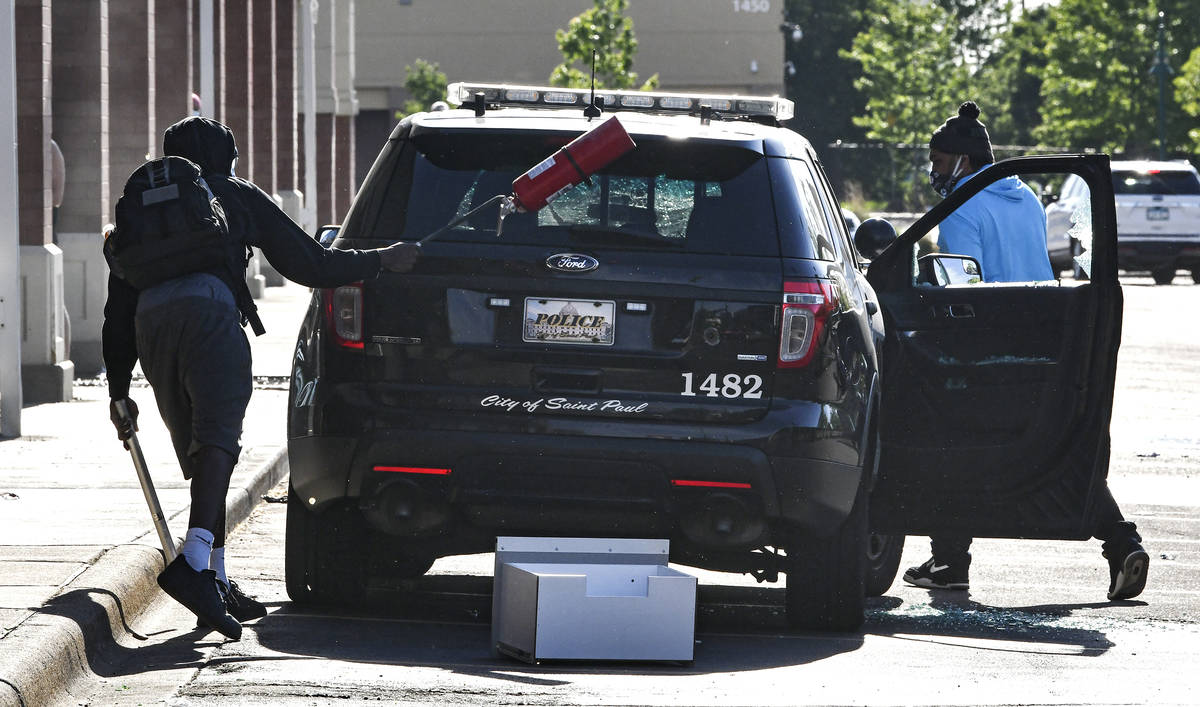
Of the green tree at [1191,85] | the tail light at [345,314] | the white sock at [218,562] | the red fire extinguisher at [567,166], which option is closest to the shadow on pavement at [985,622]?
the red fire extinguisher at [567,166]

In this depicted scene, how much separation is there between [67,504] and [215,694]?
3.34 m

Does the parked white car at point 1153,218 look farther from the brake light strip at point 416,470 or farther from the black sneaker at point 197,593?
the black sneaker at point 197,593

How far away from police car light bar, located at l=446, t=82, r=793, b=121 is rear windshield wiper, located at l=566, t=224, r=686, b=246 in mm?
980

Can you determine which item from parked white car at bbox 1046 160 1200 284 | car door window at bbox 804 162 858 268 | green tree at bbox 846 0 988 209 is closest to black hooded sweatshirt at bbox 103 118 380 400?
car door window at bbox 804 162 858 268

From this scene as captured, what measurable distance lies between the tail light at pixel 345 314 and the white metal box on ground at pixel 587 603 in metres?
0.83

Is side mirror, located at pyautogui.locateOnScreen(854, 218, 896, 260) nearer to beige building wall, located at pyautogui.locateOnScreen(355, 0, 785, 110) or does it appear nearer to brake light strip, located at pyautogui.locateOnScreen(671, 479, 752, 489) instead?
brake light strip, located at pyautogui.locateOnScreen(671, 479, 752, 489)

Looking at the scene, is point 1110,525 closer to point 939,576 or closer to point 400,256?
point 939,576

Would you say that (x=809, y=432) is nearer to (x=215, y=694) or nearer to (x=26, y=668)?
(x=215, y=694)

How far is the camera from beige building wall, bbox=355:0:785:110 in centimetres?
7812

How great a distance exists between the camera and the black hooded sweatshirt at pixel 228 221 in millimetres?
6922

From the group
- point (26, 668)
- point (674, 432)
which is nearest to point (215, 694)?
point (26, 668)

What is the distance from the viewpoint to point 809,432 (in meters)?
6.70

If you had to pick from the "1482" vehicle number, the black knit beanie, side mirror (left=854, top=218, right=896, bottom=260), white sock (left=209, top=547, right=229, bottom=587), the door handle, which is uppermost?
the black knit beanie

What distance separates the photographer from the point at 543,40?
78.8 m
